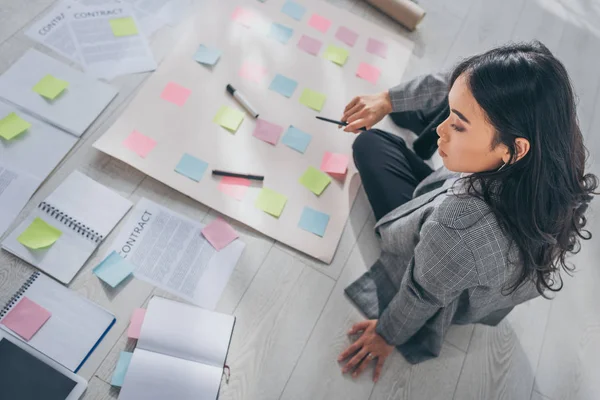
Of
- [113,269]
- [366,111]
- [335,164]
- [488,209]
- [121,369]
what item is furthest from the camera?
[335,164]

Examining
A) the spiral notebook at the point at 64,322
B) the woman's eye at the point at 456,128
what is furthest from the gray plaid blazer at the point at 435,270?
the spiral notebook at the point at 64,322

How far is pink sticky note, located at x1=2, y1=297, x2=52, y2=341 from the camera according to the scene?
1.04 meters

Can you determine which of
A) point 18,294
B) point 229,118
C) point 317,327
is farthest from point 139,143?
point 317,327

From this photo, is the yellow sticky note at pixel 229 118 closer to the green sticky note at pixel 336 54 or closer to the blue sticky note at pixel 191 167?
the blue sticky note at pixel 191 167

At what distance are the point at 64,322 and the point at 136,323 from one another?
0.16 meters

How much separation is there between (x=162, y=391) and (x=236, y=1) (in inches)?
49.0

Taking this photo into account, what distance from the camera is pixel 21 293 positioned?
1083mm

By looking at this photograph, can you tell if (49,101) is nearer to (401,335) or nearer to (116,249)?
(116,249)

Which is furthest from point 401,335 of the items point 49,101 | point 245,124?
point 49,101

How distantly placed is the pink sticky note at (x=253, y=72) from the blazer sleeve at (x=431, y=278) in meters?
0.80

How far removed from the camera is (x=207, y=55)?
1466 mm

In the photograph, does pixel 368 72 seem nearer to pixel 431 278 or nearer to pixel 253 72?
pixel 253 72

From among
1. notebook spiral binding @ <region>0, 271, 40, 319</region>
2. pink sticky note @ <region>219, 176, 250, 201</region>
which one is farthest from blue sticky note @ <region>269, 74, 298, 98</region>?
notebook spiral binding @ <region>0, 271, 40, 319</region>

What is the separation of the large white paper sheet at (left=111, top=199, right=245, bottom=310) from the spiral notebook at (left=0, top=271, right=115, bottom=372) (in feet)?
Result: 0.44
